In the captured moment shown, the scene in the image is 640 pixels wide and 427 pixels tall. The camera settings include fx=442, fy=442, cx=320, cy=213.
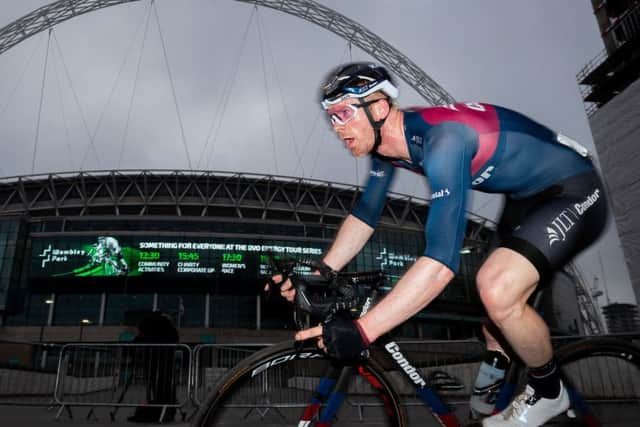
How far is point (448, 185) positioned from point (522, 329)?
2.43 ft

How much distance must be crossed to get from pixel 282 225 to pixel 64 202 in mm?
33025

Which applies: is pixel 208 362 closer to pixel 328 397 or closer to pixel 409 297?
pixel 328 397

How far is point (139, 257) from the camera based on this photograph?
160 ft

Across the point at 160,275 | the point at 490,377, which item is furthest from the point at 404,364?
the point at 160,275

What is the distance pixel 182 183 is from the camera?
65.7 m

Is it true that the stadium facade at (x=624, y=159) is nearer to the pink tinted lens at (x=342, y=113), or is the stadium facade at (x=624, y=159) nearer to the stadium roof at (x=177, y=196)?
the pink tinted lens at (x=342, y=113)

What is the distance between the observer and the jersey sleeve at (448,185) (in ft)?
6.00

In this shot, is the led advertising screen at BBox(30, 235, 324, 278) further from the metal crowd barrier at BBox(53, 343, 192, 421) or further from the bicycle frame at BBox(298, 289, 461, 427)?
the bicycle frame at BBox(298, 289, 461, 427)

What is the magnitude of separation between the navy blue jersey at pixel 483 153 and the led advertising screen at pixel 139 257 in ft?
155

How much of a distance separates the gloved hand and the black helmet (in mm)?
1172

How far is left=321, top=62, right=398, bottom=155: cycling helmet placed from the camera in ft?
7.56

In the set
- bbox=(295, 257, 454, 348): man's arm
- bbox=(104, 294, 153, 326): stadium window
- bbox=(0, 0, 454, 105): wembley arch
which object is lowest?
bbox=(295, 257, 454, 348): man's arm

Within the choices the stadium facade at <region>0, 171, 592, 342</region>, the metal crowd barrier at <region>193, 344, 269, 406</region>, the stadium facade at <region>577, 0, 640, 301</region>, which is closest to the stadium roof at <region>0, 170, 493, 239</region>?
the stadium facade at <region>0, 171, 592, 342</region>

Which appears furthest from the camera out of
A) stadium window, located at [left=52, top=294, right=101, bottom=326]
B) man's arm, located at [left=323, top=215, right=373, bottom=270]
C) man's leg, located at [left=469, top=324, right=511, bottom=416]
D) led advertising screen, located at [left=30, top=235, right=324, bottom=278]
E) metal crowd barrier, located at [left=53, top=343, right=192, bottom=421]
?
led advertising screen, located at [left=30, top=235, right=324, bottom=278]
